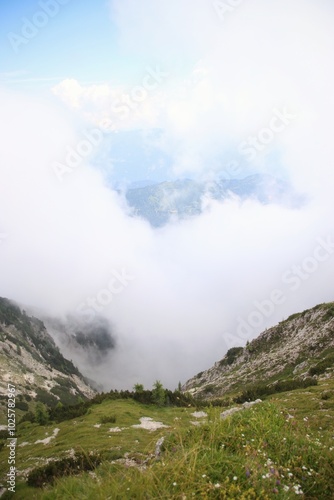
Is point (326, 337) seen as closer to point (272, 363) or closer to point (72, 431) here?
point (272, 363)

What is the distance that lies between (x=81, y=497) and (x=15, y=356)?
16634 centimetres

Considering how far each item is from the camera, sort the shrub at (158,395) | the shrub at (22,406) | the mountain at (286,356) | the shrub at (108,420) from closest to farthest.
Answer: the shrub at (108,420)
the shrub at (158,395)
the mountain at (286,356)
the shrub at (22,406)

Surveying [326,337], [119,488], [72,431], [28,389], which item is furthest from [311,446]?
[28,389]

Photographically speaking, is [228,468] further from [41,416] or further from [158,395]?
[41,416]

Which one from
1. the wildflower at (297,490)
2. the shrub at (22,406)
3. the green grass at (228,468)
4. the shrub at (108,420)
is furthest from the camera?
the shrub at (22,406)

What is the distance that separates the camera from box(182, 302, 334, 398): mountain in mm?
45125

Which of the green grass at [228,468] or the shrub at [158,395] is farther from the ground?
the shrub at [158,395]

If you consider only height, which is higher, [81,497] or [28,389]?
[28,389]

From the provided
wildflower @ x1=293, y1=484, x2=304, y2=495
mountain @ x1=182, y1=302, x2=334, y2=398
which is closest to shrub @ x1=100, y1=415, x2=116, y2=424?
mountain @ x1=182, y1=302, x2=334, y2=398

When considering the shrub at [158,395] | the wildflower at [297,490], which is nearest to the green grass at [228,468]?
the wildflower at [297,490]

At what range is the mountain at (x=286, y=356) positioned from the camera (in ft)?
148

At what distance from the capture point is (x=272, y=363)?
55562 mm

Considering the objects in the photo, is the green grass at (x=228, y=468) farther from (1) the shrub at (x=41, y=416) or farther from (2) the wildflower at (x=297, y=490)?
(1) the shrub at (x=41, y=416)

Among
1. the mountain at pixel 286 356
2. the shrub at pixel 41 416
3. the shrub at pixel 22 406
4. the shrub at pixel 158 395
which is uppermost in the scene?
the shrub at pixel 22 406
